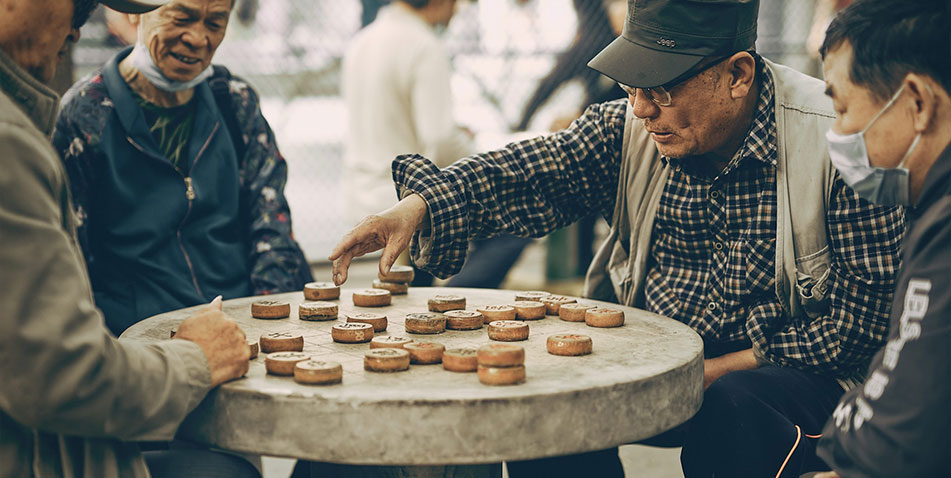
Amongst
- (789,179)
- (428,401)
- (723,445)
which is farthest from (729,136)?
(428,401)

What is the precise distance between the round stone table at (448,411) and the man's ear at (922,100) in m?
0.62

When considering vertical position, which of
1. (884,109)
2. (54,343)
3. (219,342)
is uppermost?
(884,109)

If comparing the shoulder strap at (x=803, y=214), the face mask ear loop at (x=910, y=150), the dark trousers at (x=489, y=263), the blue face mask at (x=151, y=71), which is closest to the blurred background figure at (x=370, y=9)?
the dark trousers at (x=489, y=263)

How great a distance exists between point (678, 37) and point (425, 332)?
979 mm

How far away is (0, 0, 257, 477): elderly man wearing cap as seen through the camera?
1.32 metres

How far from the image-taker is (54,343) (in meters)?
1.33

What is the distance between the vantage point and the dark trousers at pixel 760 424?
2.06 meters

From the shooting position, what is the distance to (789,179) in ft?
7.48

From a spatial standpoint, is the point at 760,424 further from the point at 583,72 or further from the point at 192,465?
the point at 583,72

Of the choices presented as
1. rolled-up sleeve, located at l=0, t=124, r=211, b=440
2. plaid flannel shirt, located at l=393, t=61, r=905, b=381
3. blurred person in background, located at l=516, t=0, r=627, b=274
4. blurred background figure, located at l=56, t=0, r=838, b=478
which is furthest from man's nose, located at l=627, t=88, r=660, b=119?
blurred background figure, located at l=56, t=0, r=838, b=478

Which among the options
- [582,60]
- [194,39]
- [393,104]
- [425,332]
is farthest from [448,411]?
[582,60]

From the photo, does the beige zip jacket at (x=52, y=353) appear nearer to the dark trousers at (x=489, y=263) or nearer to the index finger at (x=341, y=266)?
the index finger at (x=341, y=266)

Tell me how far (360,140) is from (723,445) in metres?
2.64

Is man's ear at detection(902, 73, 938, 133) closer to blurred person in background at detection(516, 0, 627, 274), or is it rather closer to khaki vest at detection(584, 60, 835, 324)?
khaki vest at detection(584, 60, 835, 324)
